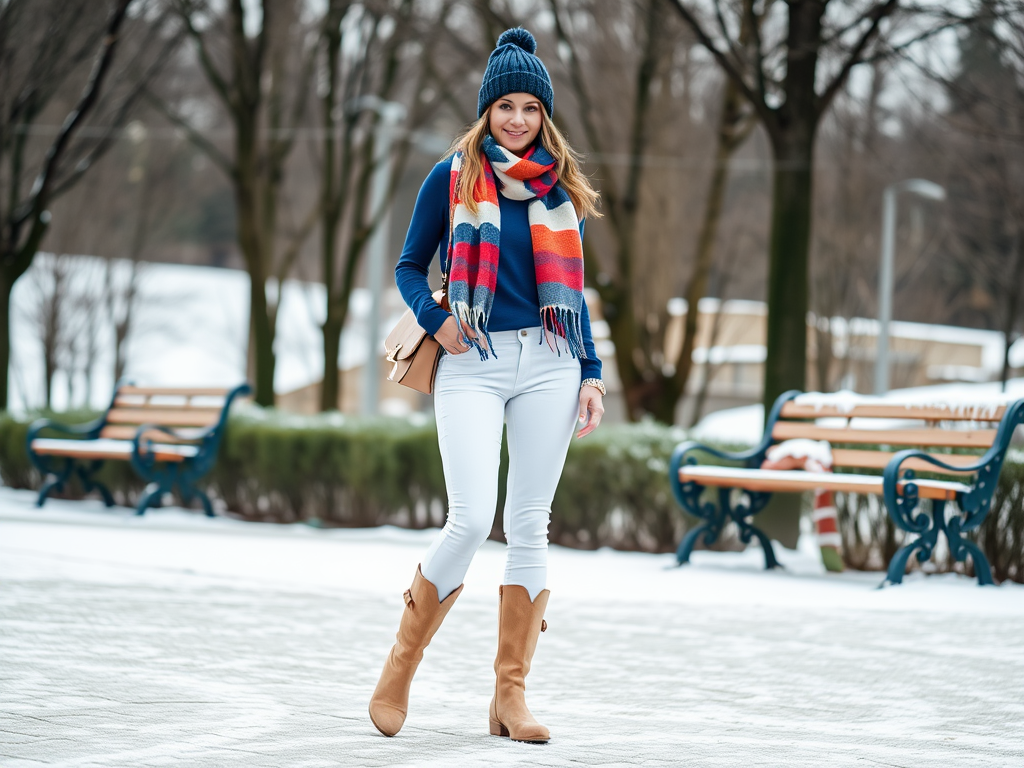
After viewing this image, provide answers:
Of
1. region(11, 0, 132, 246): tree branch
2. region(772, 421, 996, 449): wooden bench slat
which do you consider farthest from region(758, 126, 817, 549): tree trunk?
region(11, 0, 132, 246): tree branch

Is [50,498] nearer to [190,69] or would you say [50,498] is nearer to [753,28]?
[753,28]

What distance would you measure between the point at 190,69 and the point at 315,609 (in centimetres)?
1738

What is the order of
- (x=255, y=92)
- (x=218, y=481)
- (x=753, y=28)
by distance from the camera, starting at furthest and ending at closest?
(x=255, y=92) → (x=218, y=481) → (x=753, y=28)

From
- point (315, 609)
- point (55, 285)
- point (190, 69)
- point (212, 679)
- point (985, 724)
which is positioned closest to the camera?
point (985, 724)

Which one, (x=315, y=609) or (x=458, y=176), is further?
(x=315, y=609)

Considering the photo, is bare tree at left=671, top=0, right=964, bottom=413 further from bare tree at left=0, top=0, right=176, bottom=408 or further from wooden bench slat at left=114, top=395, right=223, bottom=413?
bare tree at left=0, top=0, right=176, bottom=408

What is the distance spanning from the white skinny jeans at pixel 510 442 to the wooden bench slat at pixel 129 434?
706 cm

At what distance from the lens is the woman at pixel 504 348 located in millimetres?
3637

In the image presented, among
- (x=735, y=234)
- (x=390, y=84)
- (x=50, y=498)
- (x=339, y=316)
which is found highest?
(x=390, y=84)

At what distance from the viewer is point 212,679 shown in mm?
4277

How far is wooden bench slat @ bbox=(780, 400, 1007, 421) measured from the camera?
736 centimetres

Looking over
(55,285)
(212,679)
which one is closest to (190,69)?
(55,285)

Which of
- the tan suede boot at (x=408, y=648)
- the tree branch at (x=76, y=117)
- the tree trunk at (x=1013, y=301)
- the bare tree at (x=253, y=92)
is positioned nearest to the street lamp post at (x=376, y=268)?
the bare tree at (x=253, y=92)

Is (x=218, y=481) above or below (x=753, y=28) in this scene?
below
